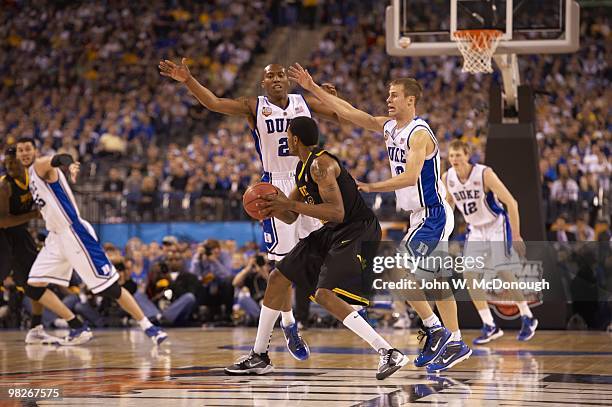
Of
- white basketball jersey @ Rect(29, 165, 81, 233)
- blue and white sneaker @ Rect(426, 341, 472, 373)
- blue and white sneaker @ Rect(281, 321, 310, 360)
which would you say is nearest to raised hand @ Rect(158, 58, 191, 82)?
blue and white sneaker @ Rect(281, 321, 310, 360)

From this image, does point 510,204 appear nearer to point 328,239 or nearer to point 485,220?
point 485,220

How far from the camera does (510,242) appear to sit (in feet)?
36.1

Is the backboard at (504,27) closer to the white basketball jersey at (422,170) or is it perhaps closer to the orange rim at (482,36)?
the orange rim at (482,36)

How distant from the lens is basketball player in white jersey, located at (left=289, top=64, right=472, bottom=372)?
768cm

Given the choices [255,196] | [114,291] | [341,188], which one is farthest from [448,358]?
[114,291]

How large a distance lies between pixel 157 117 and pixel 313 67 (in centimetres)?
384

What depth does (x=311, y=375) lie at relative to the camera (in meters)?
7.60

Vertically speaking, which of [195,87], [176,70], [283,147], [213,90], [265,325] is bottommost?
[265,325]

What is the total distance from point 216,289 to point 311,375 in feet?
20.0

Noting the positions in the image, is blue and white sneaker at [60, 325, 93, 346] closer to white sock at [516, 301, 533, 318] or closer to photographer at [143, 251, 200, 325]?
photographer at [143, 251, 200, 325]

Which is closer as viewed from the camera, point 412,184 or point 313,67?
point 412,184

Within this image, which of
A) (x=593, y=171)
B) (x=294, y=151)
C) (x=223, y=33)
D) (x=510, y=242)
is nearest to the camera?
(x=294, y=151)

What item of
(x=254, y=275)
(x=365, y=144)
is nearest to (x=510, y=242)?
(x=254, y=275)

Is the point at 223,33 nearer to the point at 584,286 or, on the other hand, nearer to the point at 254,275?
the point at 254,275
